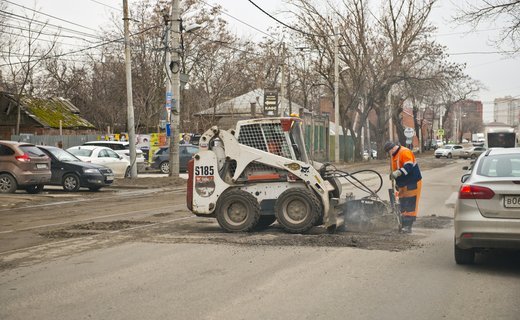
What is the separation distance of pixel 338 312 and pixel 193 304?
1388 mm

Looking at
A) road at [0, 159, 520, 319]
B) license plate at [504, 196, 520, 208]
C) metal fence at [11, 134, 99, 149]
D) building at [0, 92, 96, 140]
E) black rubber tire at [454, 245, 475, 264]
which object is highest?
building at [0, 92, 96, 140]

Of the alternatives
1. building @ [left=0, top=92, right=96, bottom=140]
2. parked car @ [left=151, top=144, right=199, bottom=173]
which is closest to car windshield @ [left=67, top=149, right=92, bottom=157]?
parked car @ [left=151, top=144, right=199, bottom=173]

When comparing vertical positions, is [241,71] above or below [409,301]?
above

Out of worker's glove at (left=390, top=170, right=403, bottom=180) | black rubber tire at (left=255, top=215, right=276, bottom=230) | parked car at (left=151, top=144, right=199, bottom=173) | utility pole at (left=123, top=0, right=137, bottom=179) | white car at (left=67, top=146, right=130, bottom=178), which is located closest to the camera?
worker's glove at (left=390, top=170, right=403, bottom=180)

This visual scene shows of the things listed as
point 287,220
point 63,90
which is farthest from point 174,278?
point 63,90

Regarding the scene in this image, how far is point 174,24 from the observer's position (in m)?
24.2

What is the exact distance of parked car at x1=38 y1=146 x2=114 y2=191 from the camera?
21141 millimetres

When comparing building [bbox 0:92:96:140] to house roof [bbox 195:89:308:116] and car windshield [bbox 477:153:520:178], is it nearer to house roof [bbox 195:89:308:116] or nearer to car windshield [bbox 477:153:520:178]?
house roof [bbox 195:89:308:116]

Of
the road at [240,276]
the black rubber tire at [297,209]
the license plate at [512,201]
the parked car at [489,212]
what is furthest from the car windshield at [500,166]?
the black rubber tire at [297,209]

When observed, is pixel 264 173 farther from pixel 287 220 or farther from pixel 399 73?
pixel 399 73

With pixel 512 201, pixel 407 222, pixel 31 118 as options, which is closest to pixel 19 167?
pixel 407 222

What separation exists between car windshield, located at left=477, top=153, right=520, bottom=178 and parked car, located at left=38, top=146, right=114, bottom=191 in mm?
15380

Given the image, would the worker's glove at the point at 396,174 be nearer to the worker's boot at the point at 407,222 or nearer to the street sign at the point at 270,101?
the worker's boot at the point at 407,222

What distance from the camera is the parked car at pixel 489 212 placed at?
23.9ft
